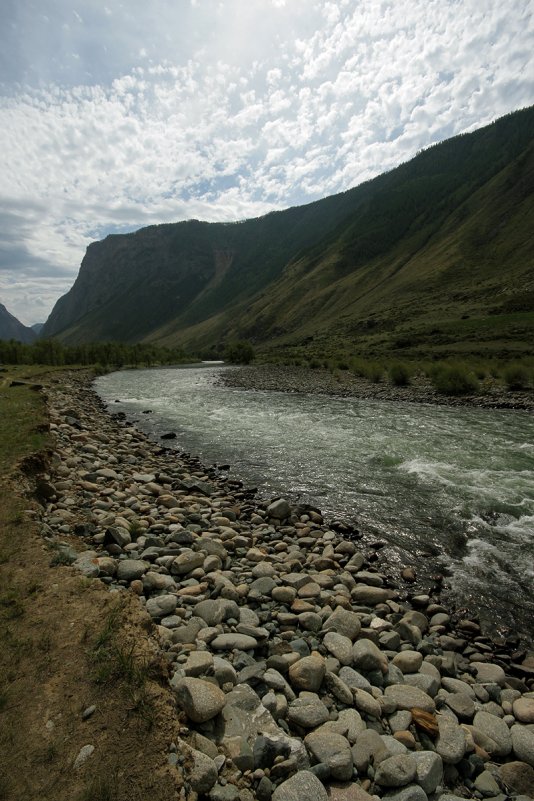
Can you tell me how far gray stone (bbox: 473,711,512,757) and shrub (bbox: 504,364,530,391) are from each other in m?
31.0

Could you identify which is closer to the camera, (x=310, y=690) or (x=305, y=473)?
(x=310, y=690)

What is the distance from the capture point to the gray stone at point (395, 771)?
12.5 feet

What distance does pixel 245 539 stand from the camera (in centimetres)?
931

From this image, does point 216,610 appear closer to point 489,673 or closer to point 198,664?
point 198,664

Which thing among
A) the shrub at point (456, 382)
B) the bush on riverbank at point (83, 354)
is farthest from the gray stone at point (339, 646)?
the bush on riverbank at point (83, 354)

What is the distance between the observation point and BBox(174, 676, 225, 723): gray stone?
163 inches

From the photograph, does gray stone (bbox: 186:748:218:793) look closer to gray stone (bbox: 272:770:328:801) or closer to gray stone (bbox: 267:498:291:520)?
gray stone (bbox: 272:770:328:801)

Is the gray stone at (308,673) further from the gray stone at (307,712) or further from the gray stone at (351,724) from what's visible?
the gray stone at (351,724)

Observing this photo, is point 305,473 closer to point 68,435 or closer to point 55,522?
point 55,522

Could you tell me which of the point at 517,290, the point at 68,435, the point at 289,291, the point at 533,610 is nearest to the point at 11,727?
the point at 533,610

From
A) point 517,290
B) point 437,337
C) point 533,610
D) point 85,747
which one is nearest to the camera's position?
point 85,747

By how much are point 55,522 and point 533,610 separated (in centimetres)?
975

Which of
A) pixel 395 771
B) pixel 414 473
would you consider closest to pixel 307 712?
pixel 395 771

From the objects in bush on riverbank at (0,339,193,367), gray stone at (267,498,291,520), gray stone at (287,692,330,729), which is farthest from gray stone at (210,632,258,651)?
bush on riverbank at (0,339,193,367)
